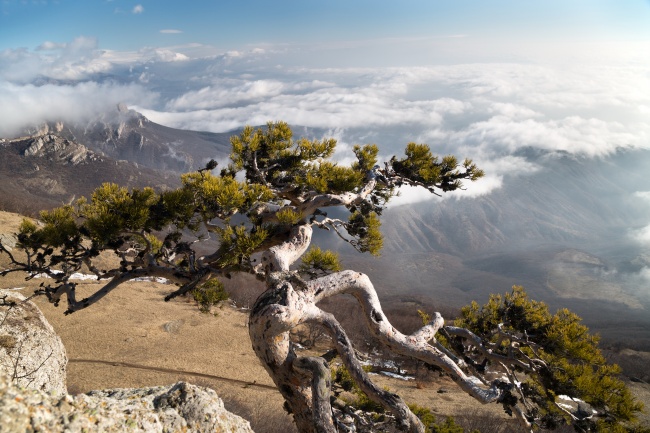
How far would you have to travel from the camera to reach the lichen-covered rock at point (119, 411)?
267cm

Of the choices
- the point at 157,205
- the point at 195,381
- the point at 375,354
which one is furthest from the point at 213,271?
the point at 375,354

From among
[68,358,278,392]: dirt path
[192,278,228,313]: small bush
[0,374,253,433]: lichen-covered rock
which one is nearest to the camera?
[0,374,253,433]: lichen-covered rock

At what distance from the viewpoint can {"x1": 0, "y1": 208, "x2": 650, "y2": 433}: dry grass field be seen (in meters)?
17.0

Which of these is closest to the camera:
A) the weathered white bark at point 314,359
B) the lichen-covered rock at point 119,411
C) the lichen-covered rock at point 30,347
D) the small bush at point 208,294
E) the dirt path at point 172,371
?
the lichen-covered rock at point 119,411

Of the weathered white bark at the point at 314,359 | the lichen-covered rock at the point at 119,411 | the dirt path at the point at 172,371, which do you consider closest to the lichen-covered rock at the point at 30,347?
the lichen-covered rock at the point at 119,411

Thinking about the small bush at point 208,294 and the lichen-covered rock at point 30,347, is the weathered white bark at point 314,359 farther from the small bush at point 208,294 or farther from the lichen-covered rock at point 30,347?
the lichen-covered rock at point 30,347

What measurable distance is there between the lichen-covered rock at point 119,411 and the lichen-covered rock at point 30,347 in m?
6.15

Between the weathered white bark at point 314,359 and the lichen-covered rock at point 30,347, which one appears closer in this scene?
the weathered white bark at point 314,359

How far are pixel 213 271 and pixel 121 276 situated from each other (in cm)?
176

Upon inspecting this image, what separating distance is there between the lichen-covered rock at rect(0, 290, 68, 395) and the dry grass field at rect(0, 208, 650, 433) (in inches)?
205

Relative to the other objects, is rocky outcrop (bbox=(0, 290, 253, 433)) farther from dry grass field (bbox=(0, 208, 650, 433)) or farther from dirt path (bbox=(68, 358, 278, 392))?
dirt path (bbox=(68, 358, 278, 392))

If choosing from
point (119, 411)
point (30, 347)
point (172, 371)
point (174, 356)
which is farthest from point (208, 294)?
point (174, 356)

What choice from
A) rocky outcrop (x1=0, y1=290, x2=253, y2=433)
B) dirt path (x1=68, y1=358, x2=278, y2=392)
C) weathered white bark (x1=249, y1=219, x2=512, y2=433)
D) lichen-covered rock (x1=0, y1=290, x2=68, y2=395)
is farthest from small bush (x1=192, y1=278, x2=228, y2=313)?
dirt path (x1=68, y1=358, x2=278, y2=392)

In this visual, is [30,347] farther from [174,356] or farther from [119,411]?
[174,356]
